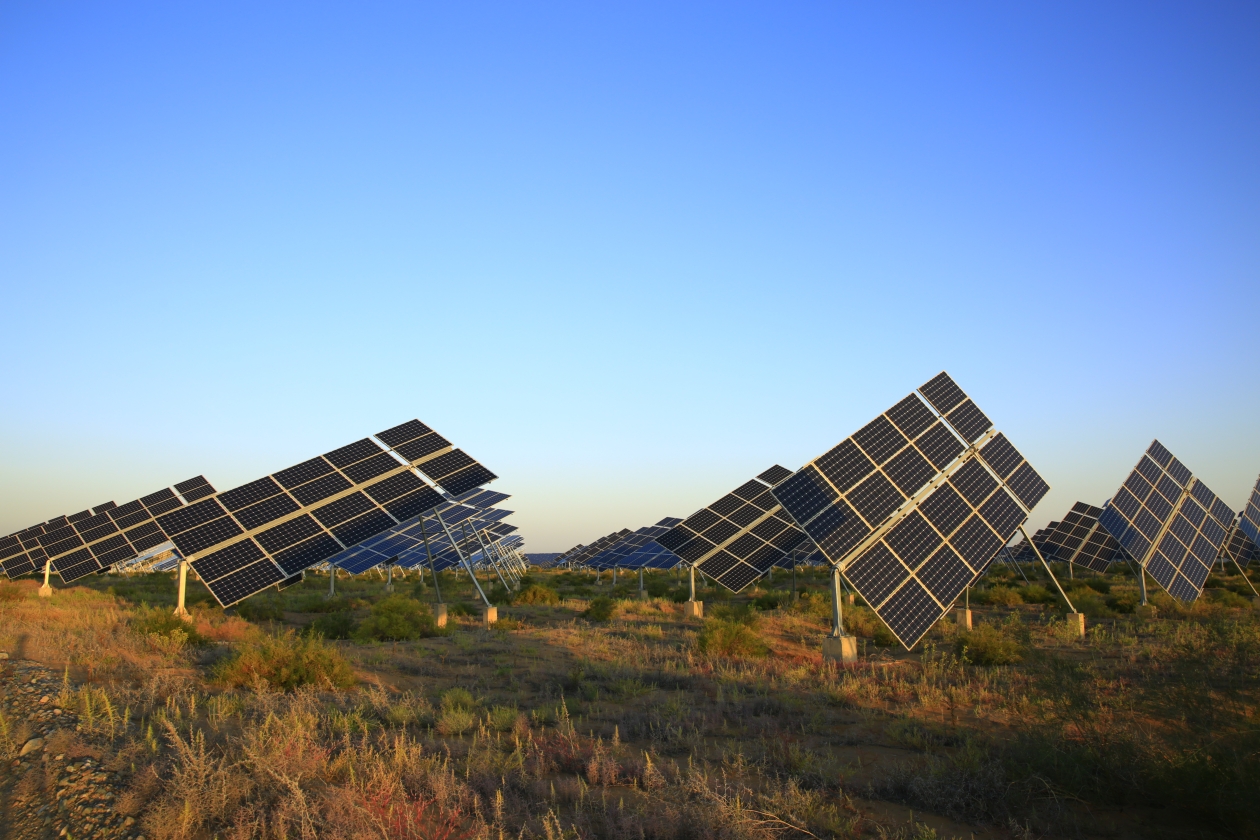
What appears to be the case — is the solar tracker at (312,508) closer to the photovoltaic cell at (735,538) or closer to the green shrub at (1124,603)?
the photovoltaic cell at (735,538)

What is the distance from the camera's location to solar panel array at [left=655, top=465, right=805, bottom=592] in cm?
2750

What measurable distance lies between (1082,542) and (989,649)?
29512mm

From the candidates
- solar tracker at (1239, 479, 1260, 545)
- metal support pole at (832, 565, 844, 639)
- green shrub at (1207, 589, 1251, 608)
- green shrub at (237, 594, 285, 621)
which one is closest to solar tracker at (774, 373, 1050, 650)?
metal support pole at (832, 565, 844, 639)

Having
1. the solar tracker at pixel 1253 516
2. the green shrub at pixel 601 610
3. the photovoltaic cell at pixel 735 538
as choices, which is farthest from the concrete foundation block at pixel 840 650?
the solar tracker at pixel 1253 516

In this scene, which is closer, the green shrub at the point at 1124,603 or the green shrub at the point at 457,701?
the green shrub at the point at 457,701

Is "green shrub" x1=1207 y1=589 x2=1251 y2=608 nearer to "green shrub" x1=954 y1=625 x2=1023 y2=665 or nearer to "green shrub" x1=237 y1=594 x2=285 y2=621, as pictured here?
"green shrub" x1=954 y1=625 x2=1023 y2=665

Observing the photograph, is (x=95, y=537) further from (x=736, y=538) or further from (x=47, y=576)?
(x=736, y=538)

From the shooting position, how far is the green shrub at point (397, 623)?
67.3 ft

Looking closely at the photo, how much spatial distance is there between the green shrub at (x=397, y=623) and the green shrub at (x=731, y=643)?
353 inches

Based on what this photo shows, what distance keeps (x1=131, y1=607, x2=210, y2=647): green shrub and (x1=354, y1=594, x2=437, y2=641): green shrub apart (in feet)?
13.3

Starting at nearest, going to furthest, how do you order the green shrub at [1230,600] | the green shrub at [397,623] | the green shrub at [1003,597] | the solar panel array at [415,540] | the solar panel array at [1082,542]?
the green shrub at [397,623]
the green shrub at [1230,600]
the green shrub at [1003,597]
the solar panel array at [415,540]
the solar panel array at [1082,542]

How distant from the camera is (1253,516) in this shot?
3909 centimetres

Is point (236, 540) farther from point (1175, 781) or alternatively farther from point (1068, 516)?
point (1068, 516)

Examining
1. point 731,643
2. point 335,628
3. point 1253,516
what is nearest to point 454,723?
point 731,643
